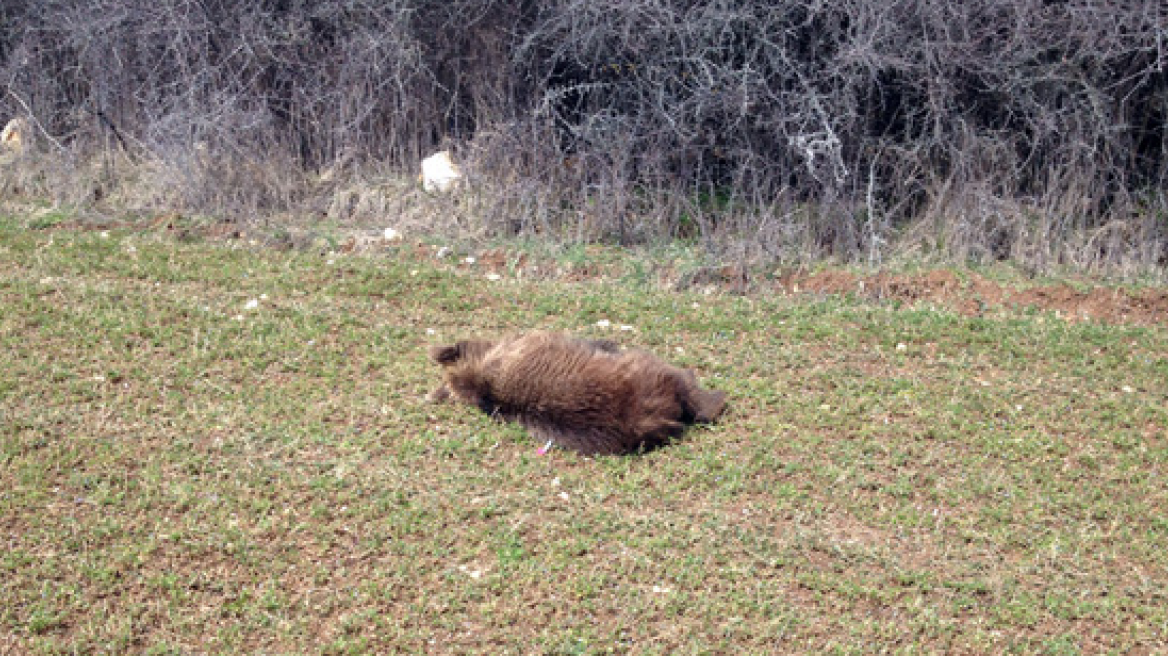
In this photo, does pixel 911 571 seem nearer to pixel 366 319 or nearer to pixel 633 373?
pixel 633 373

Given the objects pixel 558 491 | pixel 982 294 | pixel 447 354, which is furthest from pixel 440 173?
pixel 558 491

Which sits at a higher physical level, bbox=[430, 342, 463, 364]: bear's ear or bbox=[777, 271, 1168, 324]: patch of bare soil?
bbox=[430, 342, 463, 364]: bear's ear

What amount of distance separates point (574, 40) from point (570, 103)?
39.8 inches

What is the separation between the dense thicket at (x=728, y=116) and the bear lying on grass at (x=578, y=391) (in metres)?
2.79

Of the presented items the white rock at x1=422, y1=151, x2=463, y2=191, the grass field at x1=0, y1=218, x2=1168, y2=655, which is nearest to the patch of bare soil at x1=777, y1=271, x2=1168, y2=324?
the grass field at x1=0, y1=218, x2=1168, y2=655

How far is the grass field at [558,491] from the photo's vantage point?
12.6 feet

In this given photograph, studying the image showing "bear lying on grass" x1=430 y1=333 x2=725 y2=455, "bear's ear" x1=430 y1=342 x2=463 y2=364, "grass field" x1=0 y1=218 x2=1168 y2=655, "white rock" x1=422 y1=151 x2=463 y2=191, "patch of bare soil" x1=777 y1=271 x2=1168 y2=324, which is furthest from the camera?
"white rock" x1=422 y1=151 x2=463 y2=191

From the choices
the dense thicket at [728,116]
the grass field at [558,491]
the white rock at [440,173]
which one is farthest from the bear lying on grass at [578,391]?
the white rock at [440,173]

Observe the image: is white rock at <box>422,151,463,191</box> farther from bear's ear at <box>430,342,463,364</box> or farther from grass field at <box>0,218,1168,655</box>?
bear's ear at <box>430,342,463,364</box>

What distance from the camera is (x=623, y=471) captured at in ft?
15.5

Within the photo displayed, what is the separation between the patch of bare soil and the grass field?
45 centimetres

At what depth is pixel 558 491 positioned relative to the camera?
180 inches

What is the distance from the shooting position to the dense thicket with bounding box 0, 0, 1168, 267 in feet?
25.6

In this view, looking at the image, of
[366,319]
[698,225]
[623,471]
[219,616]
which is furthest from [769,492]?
[698,225]
